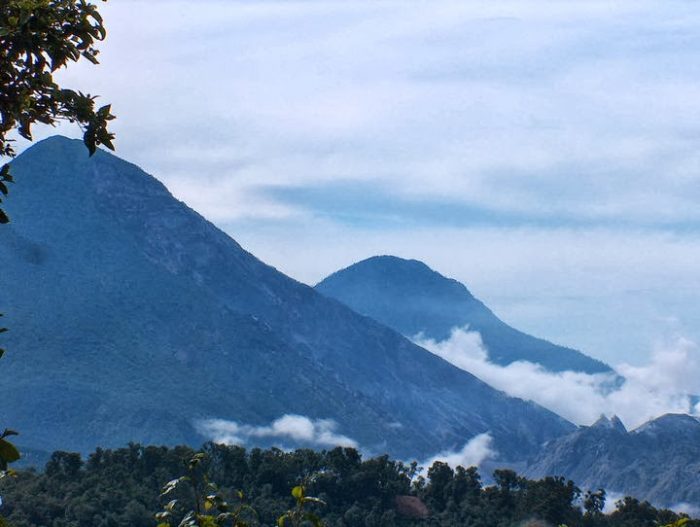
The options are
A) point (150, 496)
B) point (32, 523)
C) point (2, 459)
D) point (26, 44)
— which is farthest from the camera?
point (150, 496)

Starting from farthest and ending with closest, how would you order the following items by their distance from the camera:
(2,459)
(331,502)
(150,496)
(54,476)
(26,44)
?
(331,502) < (54,476) < (150,496) < (26,44) < (2,459)

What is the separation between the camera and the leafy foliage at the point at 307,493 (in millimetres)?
69750

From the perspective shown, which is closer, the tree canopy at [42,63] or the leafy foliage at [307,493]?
the tree canopy at [42,63]

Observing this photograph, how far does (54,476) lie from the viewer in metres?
77.7

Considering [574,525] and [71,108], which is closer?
[71,108]

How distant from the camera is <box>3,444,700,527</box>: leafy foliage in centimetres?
6975

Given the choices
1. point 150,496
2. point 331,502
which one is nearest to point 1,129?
point 150,496

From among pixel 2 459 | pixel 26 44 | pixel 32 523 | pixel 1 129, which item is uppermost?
pixel 26 44

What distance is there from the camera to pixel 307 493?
72.3 meters

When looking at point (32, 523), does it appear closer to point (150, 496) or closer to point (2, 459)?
point (150, 496)

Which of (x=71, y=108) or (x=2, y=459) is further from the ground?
(x=71, y=108)

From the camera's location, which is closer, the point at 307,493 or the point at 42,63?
the point at 42,63

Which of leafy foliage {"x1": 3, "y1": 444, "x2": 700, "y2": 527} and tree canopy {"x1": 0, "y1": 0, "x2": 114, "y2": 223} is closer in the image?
tree canopy {"x1": 0, "y1": 0, "x2": 114, "y2": 223}

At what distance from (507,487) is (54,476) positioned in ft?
101
